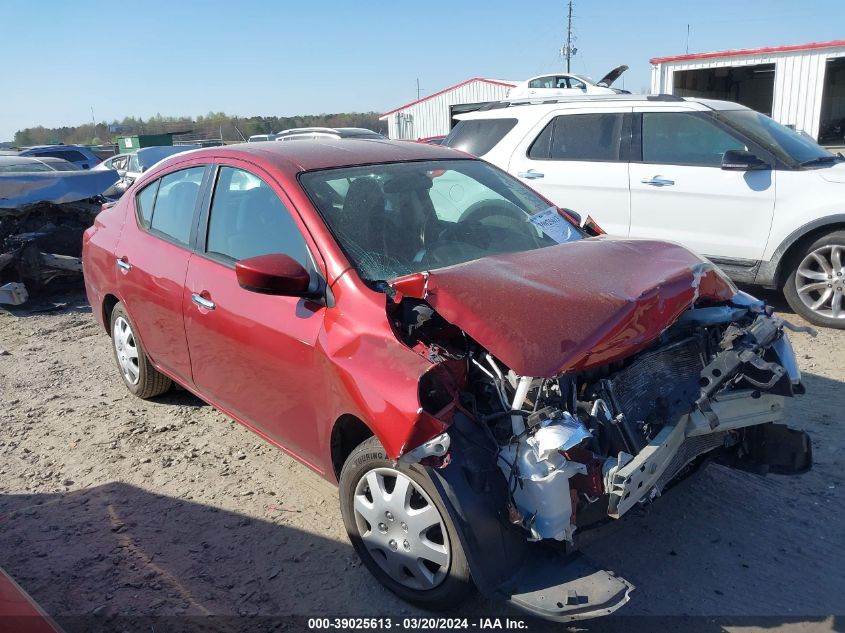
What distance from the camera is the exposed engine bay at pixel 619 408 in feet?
7.79

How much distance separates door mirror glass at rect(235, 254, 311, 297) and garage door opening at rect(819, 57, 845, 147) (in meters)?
24.2

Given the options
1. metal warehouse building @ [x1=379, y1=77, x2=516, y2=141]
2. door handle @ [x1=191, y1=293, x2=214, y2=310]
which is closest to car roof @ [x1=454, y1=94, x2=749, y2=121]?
door handle @ [x1=191, y1=293, x2=214, y2=310]

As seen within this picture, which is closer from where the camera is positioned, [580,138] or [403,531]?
[403,531]

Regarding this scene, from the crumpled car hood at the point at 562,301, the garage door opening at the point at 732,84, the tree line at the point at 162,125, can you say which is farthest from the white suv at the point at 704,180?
the tree line at the point at 162,125

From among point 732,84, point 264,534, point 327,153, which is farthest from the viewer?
point 732,84

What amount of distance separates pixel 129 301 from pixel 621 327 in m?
3.28

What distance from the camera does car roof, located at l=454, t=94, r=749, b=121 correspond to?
6.59 m

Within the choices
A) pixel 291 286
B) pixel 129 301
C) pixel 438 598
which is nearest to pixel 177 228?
pixel 129 301

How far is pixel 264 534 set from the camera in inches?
132

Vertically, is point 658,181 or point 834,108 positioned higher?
point 834,108

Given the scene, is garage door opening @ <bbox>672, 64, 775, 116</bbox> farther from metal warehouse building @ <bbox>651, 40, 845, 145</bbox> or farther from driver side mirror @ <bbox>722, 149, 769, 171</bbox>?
driver side mirror @ <bbox>722, 149, 769, 171</bbox>

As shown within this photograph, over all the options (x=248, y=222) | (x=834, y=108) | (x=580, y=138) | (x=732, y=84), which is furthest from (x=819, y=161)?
(x=834, y=108)

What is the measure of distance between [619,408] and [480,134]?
223 inches

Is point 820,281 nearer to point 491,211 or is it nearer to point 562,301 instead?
point 491,211
